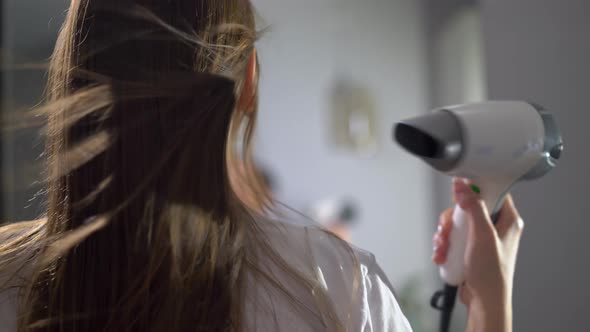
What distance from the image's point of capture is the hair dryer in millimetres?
545

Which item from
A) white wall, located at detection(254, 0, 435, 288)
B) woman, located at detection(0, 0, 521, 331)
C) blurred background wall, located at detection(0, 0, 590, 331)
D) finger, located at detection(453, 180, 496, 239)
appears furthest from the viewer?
white wall, located at detection(254, 0, 435, 288)

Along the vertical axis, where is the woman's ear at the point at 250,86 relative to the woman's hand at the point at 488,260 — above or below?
above

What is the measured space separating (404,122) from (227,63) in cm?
19

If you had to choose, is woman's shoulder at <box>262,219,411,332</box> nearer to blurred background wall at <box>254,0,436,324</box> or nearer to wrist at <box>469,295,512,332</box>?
wrist at <box>469,295,512,332</box>

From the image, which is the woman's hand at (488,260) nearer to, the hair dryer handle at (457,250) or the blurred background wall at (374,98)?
the hair dryer handle at (457,250)

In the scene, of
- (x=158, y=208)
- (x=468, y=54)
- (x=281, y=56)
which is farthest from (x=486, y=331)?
(x=281, y=56)

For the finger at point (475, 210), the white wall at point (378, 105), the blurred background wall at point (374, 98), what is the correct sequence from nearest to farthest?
the finger at point (475, 210), the blurred background wall at point (374, 98), the white wall at point (378, 105)

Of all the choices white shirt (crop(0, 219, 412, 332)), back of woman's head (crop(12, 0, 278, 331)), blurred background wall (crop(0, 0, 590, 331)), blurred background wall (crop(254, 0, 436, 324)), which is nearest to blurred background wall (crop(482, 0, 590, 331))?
white shirt (crop(0, 219, 412, 332))

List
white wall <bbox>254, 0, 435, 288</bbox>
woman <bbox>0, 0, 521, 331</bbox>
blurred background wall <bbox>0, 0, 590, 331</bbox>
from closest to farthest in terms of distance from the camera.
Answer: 1. woman <bbox>0, 0, 521, 331</bbox>
2. blurred background wall <bbox>0, 0, 590, 331</bbox>
3. white wall <bbox>254, 0, 435, 288</bbox>

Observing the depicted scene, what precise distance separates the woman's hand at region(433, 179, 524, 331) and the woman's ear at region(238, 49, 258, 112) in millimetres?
243

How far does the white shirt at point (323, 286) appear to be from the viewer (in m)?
0.47

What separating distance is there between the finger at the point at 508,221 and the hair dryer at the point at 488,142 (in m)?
0.02

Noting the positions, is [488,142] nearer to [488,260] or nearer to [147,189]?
[488,260]

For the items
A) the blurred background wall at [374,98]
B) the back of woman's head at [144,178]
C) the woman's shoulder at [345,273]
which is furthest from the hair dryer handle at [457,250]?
the blurred background wall at [374,98]
